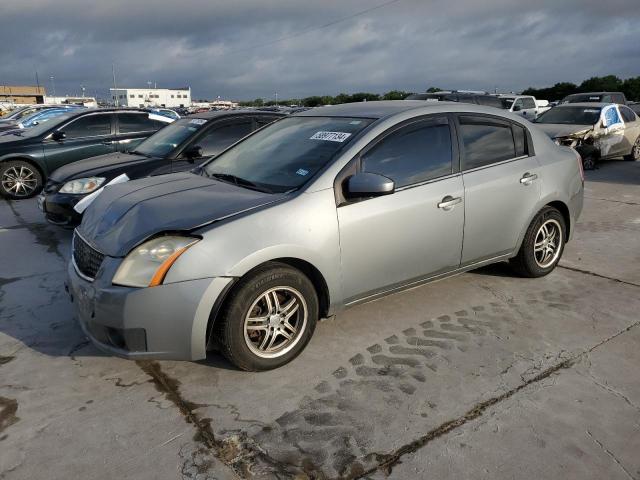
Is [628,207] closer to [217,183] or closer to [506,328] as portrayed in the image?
[506,328]

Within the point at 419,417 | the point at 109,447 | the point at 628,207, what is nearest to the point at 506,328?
the point at 419,417

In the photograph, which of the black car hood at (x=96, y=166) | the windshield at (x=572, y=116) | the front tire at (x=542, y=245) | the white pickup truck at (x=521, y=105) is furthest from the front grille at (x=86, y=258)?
the white pickup truck at (x=521, y=105)

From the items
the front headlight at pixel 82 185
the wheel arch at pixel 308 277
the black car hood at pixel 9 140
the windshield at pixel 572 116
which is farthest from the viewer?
the windshield at pixel 572 116

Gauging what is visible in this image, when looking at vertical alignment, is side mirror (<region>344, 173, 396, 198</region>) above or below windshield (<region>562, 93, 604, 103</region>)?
below

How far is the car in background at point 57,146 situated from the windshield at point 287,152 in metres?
5.61

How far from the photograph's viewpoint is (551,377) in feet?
10.4

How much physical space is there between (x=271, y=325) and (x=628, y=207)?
6868mm

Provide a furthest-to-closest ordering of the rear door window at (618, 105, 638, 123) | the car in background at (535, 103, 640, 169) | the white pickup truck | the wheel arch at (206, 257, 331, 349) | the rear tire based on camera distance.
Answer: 1. the white pickup truck
2. the rear tire
3. the rear door window at (618, 105, 638, 123)
4. the car in background at (535, 103, 640, 169)
5. the wheel arch at (206, 257, 331, 349)

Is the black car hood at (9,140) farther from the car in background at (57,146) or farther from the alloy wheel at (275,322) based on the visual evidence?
the alloy wheel at (275,322)

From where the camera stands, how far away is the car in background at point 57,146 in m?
9.16

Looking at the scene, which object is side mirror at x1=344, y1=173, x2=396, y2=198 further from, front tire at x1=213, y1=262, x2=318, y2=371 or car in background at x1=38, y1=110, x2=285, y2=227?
car in background at x1=38, y1=110, x2=285, y2=227

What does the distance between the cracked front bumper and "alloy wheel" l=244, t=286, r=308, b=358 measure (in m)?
0.29

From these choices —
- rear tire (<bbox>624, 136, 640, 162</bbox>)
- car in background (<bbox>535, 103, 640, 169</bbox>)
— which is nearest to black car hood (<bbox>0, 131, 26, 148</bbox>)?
car in background (<bbox>535, 103, 640, 169</bbox>)

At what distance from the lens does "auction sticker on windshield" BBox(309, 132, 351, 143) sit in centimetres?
362
